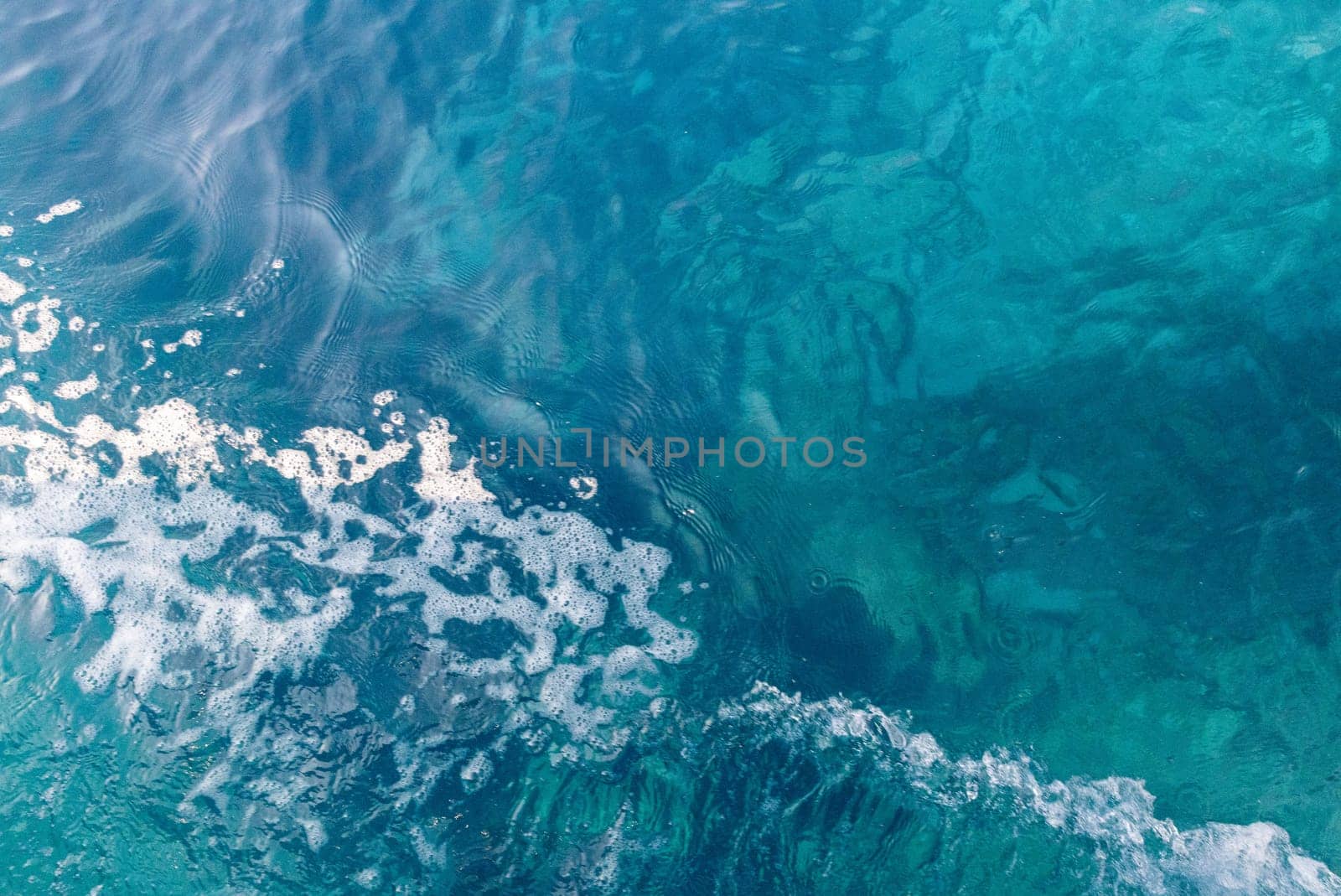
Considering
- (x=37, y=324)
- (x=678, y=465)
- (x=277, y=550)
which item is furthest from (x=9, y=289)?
(x=678, y=465)

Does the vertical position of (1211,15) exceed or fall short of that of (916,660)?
it exceeds it

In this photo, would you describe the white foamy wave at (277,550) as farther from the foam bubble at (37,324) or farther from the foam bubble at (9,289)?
the foam bubble at (9,289)

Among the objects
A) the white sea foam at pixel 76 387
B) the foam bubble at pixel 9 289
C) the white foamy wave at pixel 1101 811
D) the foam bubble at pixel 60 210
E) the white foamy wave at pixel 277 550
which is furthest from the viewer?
the foam bubble at pixel 60 210

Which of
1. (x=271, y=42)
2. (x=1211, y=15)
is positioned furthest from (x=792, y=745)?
(x=271, y=42)

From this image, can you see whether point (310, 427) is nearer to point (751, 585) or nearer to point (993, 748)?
point (751, 585)

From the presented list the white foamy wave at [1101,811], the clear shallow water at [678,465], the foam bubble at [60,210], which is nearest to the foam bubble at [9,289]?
the clear shallow water at [678,465]

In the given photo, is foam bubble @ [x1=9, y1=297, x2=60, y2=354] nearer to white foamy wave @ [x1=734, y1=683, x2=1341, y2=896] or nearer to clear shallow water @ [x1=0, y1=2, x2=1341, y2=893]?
clear shallow water @ [x1=0, y1=2, x2=1341, y2=893]

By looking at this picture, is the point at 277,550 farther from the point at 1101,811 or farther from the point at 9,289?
the point at 1101,811

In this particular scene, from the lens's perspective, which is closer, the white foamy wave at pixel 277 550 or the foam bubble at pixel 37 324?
the white foamy wave at pixel 277 550
